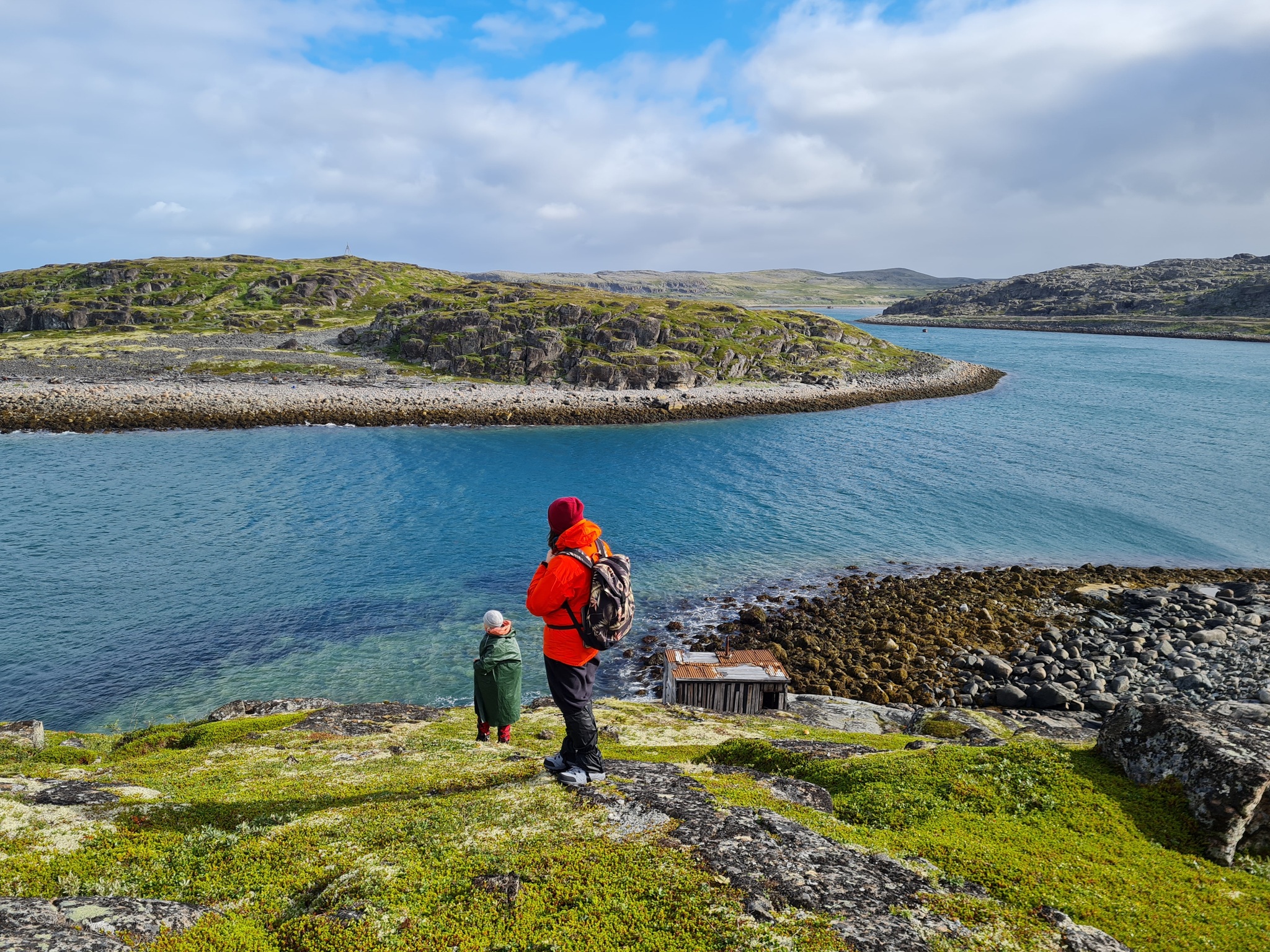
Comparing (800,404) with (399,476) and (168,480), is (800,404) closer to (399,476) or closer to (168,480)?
(399,476)

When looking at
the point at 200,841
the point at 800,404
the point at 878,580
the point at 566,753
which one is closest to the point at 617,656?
the point at 878,580

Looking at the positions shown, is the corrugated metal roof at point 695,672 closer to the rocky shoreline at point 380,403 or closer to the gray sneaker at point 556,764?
the gray sneaker at point 556,764

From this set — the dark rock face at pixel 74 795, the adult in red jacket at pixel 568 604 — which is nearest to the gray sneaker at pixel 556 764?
the adult in red jacket at pixel 568 604

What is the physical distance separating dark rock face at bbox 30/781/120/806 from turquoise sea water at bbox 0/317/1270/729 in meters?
16.9

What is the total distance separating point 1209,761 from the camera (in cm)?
855

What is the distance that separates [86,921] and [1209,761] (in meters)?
13.5

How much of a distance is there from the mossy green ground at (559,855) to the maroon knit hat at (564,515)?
405 centimetres

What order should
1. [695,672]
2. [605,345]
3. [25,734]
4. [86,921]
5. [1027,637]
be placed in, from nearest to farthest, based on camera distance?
[86,921] < [25,734] < [695,672] < [1027,637] < [605,345]

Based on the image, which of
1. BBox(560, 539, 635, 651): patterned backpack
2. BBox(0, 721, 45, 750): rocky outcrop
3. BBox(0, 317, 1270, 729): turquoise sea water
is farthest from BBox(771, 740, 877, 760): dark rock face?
BBox(0, 721, 45, 750): rocky outcrop

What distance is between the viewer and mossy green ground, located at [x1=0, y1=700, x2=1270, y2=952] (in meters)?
6.41

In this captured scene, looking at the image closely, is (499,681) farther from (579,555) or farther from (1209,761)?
(1209,761)

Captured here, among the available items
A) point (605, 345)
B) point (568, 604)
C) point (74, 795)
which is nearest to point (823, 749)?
point (568, 604)

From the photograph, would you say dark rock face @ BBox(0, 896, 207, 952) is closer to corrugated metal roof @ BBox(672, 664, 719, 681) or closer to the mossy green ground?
the mossy green ground

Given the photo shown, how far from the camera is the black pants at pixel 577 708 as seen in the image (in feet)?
30.2
